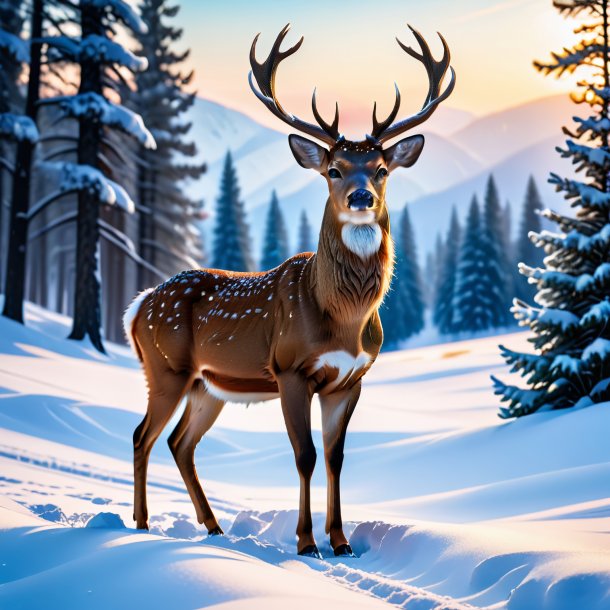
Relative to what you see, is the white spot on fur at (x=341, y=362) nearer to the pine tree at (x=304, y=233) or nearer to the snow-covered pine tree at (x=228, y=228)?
the snow-covered pine tree at (x=228, y=228)

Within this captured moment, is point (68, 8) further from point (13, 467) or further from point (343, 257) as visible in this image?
point (343, 257)

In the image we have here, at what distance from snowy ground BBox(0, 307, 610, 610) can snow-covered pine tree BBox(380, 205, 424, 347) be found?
28500 millimetres

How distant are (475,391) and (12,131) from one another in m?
12.2

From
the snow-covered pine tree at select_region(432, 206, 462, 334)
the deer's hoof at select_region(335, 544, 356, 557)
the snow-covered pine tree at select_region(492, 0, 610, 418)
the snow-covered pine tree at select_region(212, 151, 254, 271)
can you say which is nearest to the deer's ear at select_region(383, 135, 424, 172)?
the deer's hoof at select_region(335, 544, 356, 557)

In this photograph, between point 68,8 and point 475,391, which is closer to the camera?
point 68,8

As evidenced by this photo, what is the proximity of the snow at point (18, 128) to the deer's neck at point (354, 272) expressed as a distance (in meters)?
13.3

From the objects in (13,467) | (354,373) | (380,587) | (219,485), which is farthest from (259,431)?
(380,587)

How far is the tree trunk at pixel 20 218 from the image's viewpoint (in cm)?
1758

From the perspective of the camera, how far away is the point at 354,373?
18.8ft

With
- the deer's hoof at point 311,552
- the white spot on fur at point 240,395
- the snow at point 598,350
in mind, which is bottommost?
the deer's hoof at point 311,552

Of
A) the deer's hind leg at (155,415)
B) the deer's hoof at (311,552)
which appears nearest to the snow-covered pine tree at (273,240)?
the deer's hind leg at (155,415)

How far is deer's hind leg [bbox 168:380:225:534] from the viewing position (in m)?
6.37

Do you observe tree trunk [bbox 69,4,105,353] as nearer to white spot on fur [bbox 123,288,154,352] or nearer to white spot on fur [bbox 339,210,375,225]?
white spot on fur [bbox 123,288,154,352]

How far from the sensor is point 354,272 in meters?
5.57
